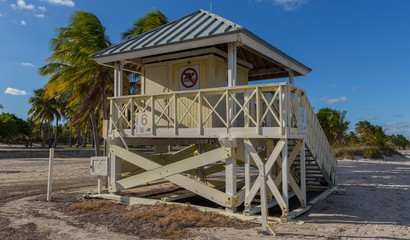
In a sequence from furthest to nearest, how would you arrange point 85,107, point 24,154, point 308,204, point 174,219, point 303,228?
point 24,154
point 85,107
point 308,204
point 174,219
point 303,228

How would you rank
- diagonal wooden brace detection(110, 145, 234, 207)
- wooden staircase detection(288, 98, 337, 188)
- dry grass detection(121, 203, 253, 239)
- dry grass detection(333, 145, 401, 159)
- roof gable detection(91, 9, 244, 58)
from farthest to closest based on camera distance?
dry grass detection(333, 145, 401, 159) < wooden staircase detection(288, 98, 337, 188) < roof gable detection(91, 9, 244, 58) < diagonal wooden brace detection(110, 145, 234, 207) < dry grass detection(121, 203, 253, 239)

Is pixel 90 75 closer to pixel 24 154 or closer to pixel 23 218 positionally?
pixel 23 218

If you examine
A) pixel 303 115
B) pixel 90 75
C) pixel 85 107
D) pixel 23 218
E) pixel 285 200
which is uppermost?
pixel 90 75

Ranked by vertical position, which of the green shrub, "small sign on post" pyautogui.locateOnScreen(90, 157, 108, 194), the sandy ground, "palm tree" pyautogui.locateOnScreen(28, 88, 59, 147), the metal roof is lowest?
the sandy ground

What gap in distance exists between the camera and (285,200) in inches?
292

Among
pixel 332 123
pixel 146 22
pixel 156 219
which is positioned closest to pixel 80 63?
pixel 146 22

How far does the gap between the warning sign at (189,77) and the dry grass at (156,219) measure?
12.0 ft

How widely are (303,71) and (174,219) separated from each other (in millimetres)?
7609

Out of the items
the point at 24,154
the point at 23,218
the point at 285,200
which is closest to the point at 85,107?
the point at 23,218

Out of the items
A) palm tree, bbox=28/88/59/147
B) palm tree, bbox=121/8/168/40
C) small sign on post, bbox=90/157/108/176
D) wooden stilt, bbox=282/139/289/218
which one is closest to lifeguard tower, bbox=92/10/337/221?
wooden stilt, bbox=282/139/289/218

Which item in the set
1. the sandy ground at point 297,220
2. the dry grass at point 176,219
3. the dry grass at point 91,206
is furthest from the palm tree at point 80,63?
the dry grass at point 176,219

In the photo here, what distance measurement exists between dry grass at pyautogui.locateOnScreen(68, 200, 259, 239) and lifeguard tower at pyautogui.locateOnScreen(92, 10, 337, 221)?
1.91 ft

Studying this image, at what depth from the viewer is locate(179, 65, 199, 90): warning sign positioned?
389 inches

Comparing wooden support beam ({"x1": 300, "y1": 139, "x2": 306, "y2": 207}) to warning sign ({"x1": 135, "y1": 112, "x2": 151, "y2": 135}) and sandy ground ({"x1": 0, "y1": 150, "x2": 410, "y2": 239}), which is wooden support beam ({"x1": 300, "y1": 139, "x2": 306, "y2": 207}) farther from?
warning sign ({"x1": 135, "y1": 112, "x2": 151, "y2": 135})
